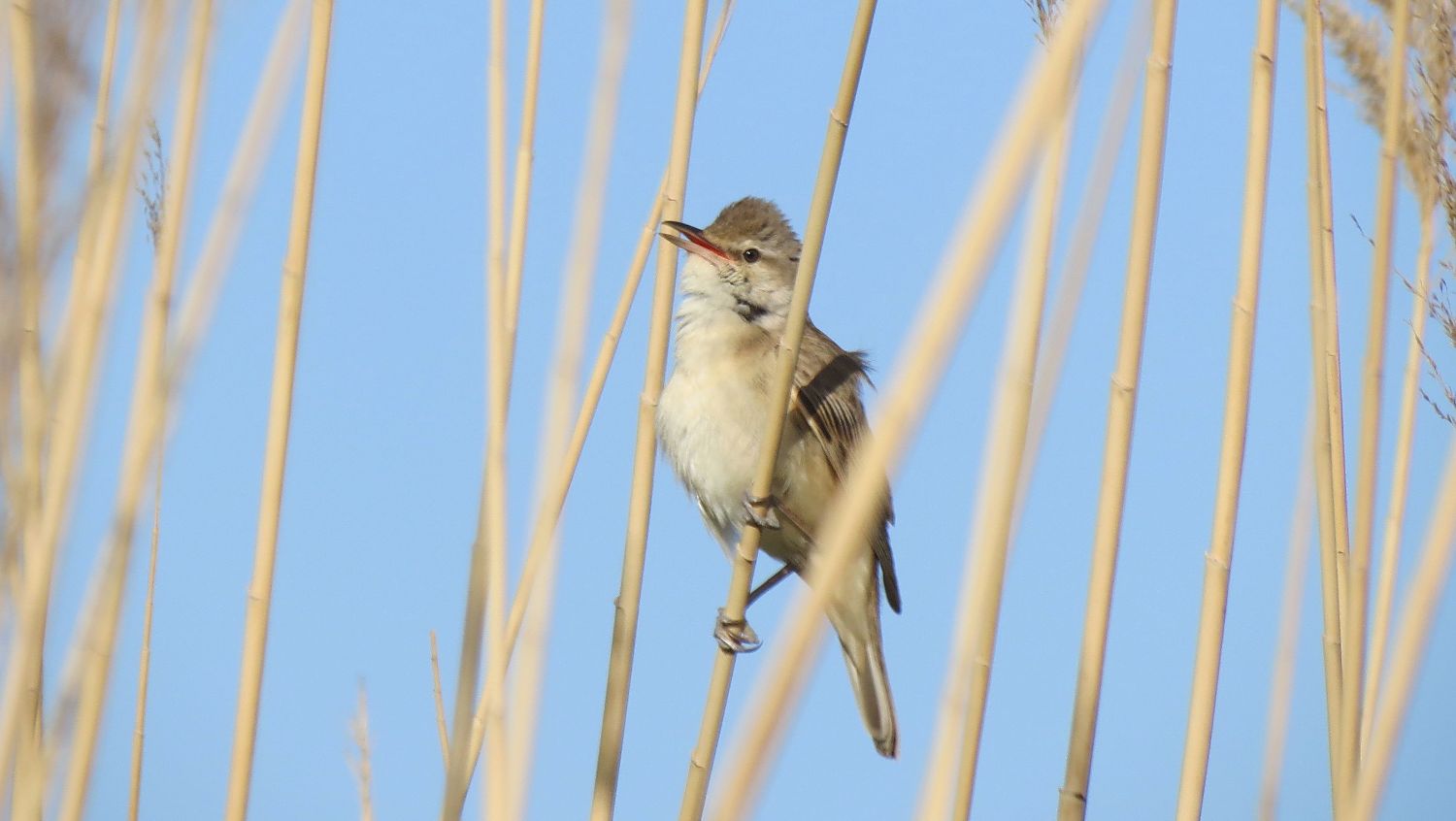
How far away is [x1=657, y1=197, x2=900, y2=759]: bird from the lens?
3.45 m

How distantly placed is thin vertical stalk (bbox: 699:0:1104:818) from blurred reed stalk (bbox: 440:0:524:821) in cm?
54

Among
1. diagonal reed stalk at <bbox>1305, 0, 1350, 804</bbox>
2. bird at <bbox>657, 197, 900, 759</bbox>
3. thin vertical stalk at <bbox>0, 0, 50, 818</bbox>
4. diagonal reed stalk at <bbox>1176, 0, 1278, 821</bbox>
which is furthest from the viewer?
bird at <bbox>657, 197, 900, 759</bbox>

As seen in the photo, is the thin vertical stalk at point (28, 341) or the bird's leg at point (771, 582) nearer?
the thin vertical stalk at point (28, 341)

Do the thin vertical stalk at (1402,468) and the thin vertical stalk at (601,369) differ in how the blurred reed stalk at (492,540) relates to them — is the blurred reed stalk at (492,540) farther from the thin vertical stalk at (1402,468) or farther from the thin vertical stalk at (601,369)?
the thin vertical stalk at (1402,468)

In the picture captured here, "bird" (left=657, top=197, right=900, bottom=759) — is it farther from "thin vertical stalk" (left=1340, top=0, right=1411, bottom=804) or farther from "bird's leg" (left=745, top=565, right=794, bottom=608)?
"thin vertical stalk" (left=1340, top=0, right=1411, bottom=804)

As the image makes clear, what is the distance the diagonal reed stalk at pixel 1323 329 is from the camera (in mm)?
2055

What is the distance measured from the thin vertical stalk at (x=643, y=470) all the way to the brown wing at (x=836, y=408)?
115cm

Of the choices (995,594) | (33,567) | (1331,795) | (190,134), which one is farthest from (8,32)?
(1331,795)

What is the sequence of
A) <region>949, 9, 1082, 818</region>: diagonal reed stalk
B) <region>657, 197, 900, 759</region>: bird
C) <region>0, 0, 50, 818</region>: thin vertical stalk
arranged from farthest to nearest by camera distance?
<region>657, 197, 900, 759</region>: bird → <region>949, 9, 1082, 818</region>: diagonal reed stalk → <region>0, 0, 50, 818</region>: thin vertical stalk

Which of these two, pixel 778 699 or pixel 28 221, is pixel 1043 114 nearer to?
pixel 778 699

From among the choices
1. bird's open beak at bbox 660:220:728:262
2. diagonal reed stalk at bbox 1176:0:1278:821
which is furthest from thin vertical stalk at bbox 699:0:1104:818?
bird's open beak at bbox 660:220:728:262

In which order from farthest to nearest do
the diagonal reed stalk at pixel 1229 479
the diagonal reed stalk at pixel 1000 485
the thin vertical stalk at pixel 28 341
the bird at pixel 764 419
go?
1. the bird at pixel 764 419
2. the diagonal reed stalk at pixel 1229 479
3. the diagonal reed stalk at pixel 1000 485
4. the thin vertical stalk at pixel 28 341

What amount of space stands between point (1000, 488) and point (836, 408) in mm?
2051

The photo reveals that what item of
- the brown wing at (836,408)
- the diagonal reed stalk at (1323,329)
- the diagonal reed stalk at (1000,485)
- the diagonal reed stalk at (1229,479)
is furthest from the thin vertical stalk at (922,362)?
the brown wing at (836,408)
